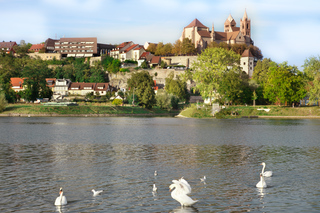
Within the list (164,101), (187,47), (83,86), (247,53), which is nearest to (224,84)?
(164,101)

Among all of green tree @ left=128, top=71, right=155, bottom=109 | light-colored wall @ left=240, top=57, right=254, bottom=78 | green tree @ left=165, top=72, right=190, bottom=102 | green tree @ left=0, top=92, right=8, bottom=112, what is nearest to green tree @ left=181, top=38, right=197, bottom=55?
light-colored wall @ left=240, top=57, right=254, bottom=78

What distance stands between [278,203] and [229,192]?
286 cm

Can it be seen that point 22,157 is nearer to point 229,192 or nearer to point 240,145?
point 229,192

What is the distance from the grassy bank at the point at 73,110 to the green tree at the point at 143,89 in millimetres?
3329

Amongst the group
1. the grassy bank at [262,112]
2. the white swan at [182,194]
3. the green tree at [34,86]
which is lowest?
the white swan at [182,194]

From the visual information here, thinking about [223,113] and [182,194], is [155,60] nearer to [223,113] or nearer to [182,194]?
[223,113]

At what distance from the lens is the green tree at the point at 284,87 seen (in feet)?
349

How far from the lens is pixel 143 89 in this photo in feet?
406

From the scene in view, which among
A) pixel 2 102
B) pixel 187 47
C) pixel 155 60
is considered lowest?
pixel 2 102

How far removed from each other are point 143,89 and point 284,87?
45.3 metres

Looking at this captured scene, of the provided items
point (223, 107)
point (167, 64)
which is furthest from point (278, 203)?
point (167, 64)

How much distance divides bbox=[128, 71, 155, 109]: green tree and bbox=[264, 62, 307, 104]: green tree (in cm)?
3700

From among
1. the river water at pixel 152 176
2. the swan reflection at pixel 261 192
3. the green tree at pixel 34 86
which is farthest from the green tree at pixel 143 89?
the swan reflection at pixel 261 192

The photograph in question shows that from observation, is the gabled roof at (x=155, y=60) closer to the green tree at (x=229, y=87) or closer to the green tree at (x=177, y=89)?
the green tree at (x=177, y=89)
